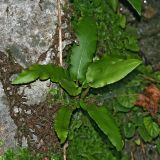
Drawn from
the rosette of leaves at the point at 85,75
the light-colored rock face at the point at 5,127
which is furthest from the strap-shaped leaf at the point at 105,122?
the light-colored rock face at the point at 5,127

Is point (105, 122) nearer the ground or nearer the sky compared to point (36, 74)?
nearer the ground

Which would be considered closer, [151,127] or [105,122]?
[105,122]

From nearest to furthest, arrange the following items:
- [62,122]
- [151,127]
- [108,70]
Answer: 1. [62,122]
2. [108,70]
3. [151,127]

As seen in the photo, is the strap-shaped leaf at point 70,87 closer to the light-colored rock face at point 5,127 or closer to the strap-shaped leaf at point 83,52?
the strap-shaped leaf at point 83,52

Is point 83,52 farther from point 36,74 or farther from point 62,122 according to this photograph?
point 62,122

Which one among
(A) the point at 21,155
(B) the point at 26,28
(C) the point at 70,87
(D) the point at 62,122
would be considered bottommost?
(A) the point at 21,155

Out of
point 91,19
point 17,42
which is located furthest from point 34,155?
point 91,19

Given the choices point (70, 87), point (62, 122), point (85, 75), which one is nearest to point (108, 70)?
point (85, 75)
